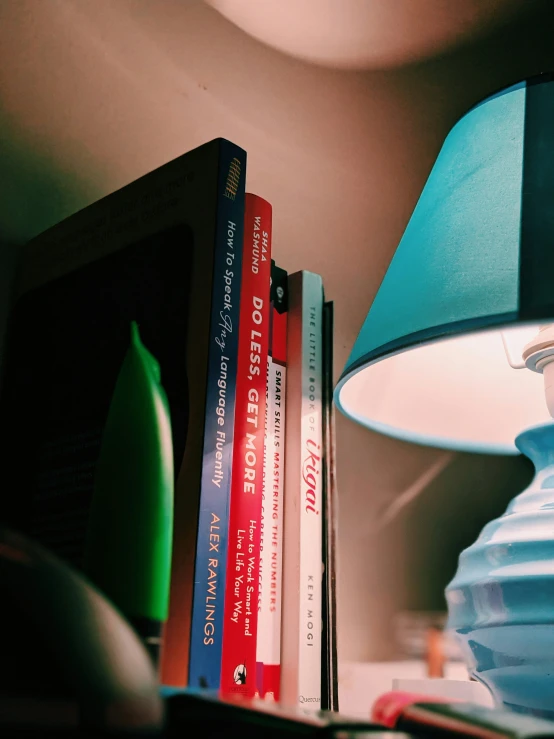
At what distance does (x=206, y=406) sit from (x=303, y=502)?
0.16 meters

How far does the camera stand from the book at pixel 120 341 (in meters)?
0.51

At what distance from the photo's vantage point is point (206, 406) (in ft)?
1.68

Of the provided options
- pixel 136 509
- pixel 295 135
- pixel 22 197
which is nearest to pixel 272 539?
pixel 136 509

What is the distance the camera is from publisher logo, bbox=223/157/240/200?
22.2 inches

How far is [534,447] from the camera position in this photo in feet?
2.12

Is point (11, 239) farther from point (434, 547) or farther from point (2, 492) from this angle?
point (434, 547)

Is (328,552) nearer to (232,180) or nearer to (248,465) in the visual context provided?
(248,465)

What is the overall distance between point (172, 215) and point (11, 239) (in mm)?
236

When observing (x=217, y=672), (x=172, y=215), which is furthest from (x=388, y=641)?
(x=172, y=215)

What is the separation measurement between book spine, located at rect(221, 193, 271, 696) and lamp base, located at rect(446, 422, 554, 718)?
19 centimetres

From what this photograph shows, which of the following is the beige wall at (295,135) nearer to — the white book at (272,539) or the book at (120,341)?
the book at (120,341)

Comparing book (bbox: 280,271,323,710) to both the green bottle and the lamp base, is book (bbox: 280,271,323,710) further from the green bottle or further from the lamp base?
the green bottle

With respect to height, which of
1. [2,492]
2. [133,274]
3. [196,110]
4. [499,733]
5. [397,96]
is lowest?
[499,733]

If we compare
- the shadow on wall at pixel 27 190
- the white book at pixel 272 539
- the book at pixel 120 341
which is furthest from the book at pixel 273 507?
the shadow on wall at pixel 27 190
